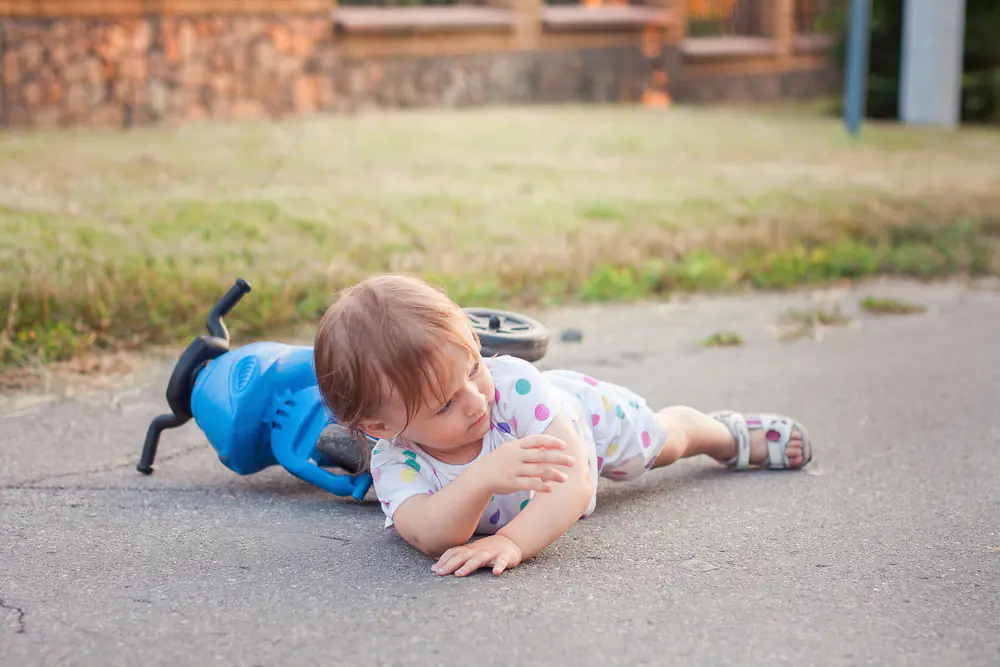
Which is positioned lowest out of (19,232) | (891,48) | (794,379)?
(794,379)

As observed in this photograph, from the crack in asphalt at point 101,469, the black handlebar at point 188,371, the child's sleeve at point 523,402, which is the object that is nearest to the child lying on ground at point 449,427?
the child's sleeve at point 523,402

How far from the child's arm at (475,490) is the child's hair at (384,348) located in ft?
0.47

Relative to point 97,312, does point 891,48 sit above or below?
above

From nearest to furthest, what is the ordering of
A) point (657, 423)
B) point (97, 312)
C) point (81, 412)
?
point (657, 423)
point (81, 412)
point (97, 312)

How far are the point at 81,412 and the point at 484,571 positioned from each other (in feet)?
5.04

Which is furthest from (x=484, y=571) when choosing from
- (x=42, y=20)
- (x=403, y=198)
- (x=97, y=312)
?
(x=42, y=20)

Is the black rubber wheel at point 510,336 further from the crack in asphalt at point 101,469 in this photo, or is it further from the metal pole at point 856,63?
the metal pole at point 856,63

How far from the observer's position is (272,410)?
2.45 metres

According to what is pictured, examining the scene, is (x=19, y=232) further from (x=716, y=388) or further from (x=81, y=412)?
(x=716, y=388)

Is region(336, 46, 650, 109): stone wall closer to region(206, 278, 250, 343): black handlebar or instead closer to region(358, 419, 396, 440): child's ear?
region(206, 278, 250, 343): black handlebar

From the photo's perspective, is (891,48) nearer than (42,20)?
No

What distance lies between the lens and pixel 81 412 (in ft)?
10.2

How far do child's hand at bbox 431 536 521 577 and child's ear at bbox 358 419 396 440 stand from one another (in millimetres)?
231

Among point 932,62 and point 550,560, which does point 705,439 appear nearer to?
point 550,560
